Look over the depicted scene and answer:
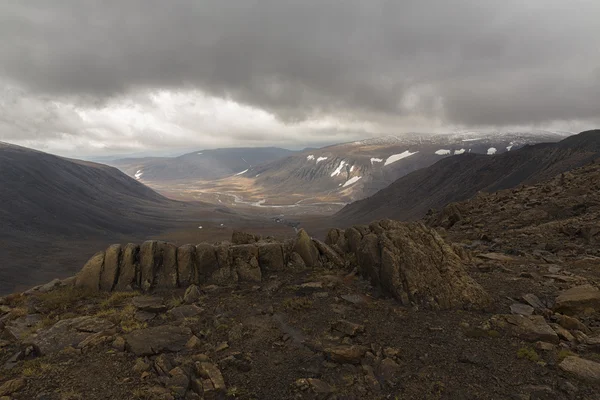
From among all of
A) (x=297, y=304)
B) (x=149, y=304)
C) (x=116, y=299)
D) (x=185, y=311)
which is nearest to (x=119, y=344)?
(x=185, y=311)

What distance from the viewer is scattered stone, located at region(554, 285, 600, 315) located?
12.3 meters

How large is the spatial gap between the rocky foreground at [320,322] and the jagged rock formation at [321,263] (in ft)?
0.24

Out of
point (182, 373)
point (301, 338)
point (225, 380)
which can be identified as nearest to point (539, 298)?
point (301, 338)

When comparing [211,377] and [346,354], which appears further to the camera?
[346,354]

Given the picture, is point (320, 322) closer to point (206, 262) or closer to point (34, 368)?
point (206, 262)

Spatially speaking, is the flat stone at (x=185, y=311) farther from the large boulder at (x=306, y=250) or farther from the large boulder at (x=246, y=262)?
the large boulder at (x=306, y=250)

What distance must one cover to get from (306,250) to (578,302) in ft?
42.4

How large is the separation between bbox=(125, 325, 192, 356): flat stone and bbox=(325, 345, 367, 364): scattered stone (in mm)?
5657

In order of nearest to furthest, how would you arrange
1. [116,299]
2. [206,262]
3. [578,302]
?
1. [578,302]
2. [116,299]
3. [206,262]

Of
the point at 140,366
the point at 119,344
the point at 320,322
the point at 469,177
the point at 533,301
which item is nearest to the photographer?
the point at 140,366

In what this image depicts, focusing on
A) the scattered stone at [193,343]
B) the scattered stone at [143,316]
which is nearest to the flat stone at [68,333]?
the scattered stone at [143,316]

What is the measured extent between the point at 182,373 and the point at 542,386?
1068cm

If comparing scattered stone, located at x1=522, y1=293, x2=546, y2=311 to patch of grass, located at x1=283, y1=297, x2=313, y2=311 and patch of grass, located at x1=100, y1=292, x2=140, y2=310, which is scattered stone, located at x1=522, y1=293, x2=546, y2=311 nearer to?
patch of grass, located at x1=283, y1=297, x2=313, y2=311

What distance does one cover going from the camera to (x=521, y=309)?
12945 millimetres
